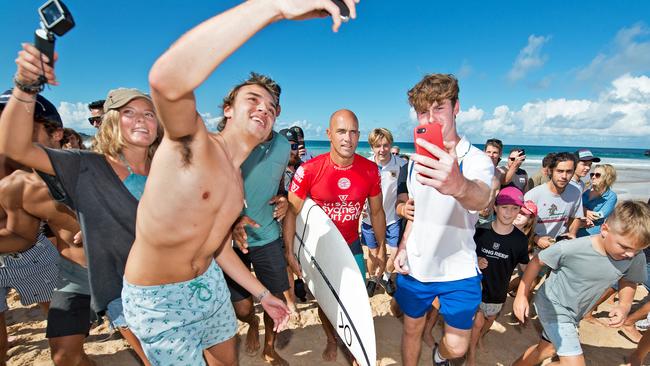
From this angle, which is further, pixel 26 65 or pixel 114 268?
pixel 114 268

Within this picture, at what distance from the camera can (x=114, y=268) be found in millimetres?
1984

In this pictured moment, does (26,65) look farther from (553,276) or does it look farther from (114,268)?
(553,276)

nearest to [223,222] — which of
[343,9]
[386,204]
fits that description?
[343,9]

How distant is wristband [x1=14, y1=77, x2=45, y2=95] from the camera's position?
1471 mm

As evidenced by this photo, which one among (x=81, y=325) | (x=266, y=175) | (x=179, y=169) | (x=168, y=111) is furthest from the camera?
(x=266, y=175)

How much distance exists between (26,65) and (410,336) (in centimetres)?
337

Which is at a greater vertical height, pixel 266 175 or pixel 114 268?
pixel 266 175

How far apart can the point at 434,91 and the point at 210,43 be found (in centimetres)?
188

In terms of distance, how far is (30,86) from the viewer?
149cm

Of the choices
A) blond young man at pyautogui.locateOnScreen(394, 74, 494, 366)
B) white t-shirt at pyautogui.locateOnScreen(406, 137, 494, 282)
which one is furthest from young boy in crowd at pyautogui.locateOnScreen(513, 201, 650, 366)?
white t-shirt at pyautogui.locateOnScreen(406, 137, 494, 282)

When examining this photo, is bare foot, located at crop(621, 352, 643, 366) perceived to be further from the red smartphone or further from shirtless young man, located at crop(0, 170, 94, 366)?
shirtless young man, located at crop(0, 170, 94, 366)

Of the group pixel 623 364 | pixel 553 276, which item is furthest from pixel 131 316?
pixel 623 364

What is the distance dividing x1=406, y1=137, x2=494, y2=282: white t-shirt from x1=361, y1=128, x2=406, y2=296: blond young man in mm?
2430

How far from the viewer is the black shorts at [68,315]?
7.09ft
